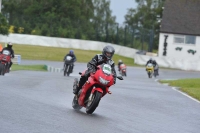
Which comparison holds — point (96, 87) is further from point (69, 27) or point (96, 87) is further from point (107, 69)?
point (69, 27)

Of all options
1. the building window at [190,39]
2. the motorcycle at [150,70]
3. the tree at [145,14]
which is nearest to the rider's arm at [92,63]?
the motorcycle at [150,70]

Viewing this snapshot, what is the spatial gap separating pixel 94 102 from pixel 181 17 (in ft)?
203

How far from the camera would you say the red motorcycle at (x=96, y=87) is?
45.5 ft

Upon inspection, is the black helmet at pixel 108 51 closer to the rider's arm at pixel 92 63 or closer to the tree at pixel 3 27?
the rider's arm at pixel 92 63

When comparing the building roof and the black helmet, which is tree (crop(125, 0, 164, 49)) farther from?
the black helmet

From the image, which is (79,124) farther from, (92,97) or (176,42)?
(176,42)

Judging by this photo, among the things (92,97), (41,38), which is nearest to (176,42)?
(41,38)

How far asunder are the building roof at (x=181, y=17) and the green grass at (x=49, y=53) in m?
6.77

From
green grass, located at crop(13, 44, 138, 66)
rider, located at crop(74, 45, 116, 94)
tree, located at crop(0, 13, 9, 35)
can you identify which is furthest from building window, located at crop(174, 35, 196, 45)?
rider, located at crop(74, 45, 116, 94)

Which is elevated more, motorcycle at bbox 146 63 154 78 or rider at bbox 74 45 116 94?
rider at bbox 74 45 116 94

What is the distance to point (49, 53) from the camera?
65375 millimetres

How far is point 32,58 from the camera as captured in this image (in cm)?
5962

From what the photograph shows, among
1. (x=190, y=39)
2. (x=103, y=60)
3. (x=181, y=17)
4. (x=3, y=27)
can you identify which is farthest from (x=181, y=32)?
(x=103, y=60)

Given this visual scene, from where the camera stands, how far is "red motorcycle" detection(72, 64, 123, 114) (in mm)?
13883
